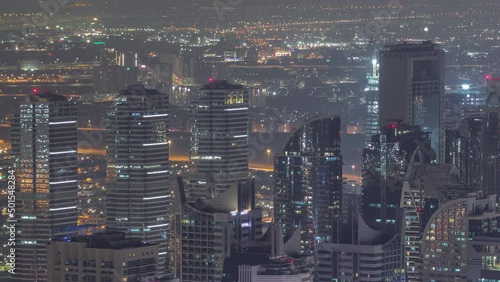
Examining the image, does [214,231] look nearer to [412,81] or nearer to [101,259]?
[101,259]

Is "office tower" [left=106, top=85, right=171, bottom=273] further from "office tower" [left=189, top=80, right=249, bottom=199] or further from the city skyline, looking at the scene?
"office tower" [left=189, top=80, right=249, bottom=199]

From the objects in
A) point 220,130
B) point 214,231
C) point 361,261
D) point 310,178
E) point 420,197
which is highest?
point 220,130

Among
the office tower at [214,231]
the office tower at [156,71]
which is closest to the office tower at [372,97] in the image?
the office tower at [156,71]

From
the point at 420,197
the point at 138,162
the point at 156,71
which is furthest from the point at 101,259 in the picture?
the point at 156,71

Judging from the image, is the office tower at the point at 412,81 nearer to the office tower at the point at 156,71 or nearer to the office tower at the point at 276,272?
the office tower at the point at 156,71

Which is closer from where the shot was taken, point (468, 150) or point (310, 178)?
point (310, 178)

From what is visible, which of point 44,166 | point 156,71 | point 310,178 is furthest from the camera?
point 156,71

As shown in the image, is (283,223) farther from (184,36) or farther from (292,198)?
(184,36)
